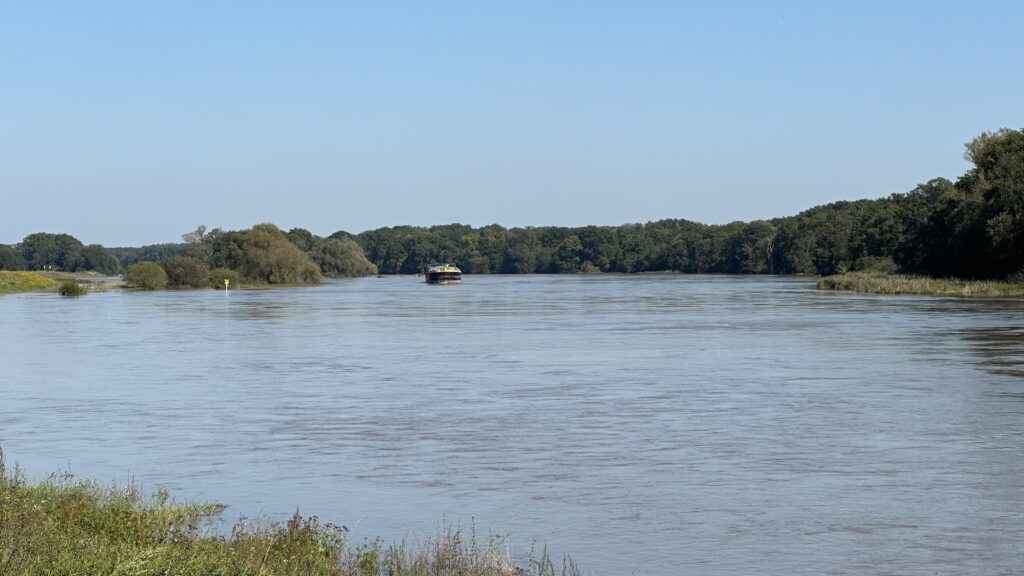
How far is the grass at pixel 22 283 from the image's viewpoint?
123162 millimetres

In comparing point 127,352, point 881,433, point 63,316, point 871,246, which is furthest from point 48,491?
point 871,246

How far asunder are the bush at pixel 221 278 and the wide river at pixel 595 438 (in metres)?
85.0

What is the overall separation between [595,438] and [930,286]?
7120cm

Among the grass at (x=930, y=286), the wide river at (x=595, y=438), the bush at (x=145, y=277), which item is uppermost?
the bush at (x=145, y=277)

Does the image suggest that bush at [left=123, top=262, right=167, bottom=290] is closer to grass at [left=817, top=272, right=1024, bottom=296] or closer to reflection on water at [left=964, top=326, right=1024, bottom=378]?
grass at [left=817, top=272, right=1024, bottom=296]

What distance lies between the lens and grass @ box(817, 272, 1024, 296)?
79.2 m

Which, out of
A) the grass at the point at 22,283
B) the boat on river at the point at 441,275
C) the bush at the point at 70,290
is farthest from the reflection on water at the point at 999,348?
the boat on river at the point at 441,275

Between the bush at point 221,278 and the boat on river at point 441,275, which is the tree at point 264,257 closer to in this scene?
the bush at point 221,278

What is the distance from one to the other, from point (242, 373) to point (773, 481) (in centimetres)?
2013

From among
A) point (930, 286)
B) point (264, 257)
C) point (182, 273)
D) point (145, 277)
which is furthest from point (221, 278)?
point (930, 286)

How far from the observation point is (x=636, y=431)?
70.7 feet

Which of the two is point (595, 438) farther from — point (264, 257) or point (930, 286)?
point (264, 257)

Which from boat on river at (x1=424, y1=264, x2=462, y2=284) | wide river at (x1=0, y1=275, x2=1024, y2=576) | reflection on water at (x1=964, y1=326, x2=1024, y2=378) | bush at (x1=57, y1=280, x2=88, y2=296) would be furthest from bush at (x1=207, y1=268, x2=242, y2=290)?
reflection on water at (x1=964, y1=326, x2=1024, y2=378)

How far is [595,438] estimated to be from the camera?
2081 cm
